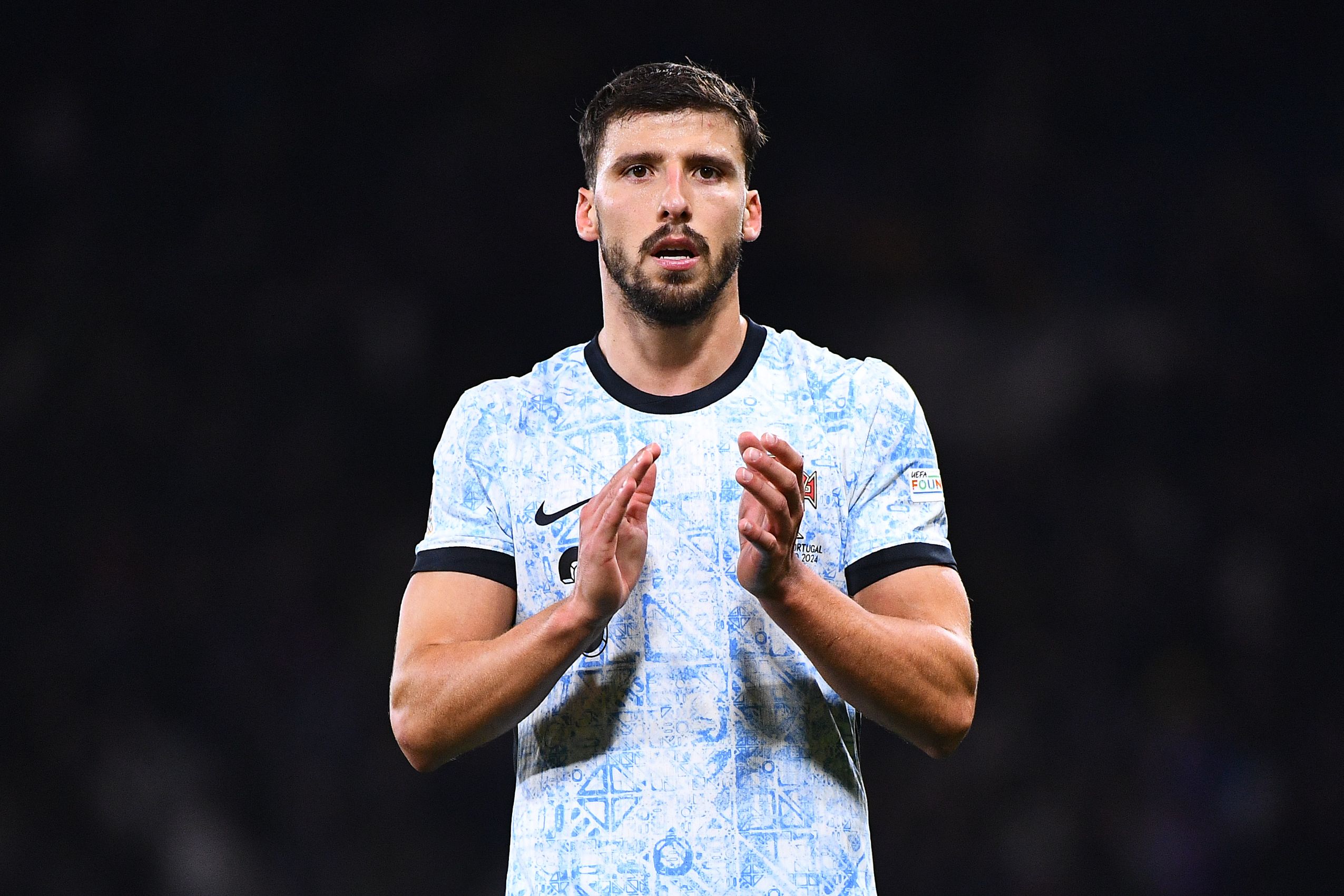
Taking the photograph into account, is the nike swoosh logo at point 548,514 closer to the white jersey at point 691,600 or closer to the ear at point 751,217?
the white jersey at point 691,600

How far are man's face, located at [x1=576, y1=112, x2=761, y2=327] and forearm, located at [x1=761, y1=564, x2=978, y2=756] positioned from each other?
479mm

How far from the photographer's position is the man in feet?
5.15

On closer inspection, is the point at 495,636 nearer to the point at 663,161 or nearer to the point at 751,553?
the point at 751,553

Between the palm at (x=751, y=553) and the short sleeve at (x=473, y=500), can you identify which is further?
the short sleeve at (x=473, y=500)

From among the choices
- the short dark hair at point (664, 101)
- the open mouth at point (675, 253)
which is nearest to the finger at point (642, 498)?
the open mouth at point (675, 253)

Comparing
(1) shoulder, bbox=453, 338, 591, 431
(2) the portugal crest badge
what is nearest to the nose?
(1) shoulder, bbox=453, 338, 591, 431

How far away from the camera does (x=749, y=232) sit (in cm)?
193

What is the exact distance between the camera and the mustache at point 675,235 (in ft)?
5.85

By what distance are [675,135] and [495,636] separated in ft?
2.42

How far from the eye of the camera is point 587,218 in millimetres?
1952

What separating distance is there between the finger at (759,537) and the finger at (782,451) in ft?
0.24

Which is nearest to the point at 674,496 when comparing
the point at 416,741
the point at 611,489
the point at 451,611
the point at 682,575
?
the point at 682,575

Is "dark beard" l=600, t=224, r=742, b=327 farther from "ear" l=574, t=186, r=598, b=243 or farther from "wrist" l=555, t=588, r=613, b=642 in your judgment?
"wrist" l=555, t=588, r=613, b=642

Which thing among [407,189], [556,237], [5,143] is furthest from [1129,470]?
[5,143]
